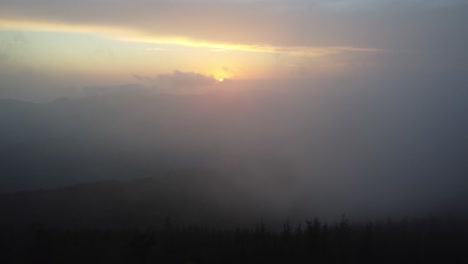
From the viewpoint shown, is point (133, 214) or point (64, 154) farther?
point (64, 154)

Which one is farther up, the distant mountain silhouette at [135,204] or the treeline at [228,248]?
the distant mountain silhouette at [135,204]

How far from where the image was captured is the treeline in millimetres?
22250

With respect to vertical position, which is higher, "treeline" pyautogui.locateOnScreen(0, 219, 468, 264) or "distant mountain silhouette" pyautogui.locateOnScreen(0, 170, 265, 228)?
"distant mountain silhouette" pyautogui.locateOnScreen(0, 170, 265, 228)

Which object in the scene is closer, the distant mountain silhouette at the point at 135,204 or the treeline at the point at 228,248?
the treeline at the point at 228,248

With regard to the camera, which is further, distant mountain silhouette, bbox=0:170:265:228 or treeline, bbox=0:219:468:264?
distant mountain silhouette, bbox=0:170:265:228

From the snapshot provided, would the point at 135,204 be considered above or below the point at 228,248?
above

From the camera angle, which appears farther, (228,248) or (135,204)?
(135,204)

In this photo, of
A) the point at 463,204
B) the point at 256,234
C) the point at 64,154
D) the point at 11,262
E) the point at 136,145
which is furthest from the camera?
the point at 136,145

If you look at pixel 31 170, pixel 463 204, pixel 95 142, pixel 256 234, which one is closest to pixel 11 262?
pixel 256 234

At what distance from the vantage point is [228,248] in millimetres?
25344

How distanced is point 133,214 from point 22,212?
9.65 metres

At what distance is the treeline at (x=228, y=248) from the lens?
22.2 meters

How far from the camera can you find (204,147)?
4245 inches

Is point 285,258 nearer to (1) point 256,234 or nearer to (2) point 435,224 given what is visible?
(1) point 256,234
